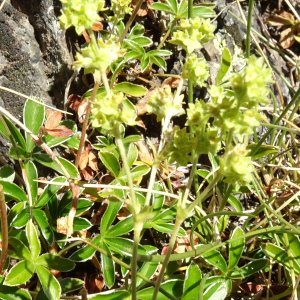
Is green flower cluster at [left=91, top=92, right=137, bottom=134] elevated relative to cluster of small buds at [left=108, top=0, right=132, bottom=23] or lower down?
lower down

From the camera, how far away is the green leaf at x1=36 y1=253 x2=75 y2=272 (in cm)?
125

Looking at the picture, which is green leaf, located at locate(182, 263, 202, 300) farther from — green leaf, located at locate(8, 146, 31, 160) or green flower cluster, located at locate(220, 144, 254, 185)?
green leaf, located at locate(8, 146, 31, 160)

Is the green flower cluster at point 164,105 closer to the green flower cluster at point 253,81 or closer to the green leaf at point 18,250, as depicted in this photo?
the green flower cluster at point 253,81

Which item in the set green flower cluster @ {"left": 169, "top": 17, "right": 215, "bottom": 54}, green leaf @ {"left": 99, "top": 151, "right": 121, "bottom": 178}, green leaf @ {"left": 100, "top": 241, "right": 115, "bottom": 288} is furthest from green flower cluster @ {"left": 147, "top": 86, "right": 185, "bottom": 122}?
green leaf @ {"left": 100, "top": 241, "right": 115, "bottom": 288}

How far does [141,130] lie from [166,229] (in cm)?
71

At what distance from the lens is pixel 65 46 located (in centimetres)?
175

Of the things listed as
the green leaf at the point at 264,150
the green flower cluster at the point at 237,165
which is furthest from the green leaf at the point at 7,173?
the green leaf at the point at 264,150

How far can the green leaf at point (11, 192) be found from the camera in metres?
1.31

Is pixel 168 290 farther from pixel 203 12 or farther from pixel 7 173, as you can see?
pixel 203 12

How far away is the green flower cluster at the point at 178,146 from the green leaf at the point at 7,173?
723mm

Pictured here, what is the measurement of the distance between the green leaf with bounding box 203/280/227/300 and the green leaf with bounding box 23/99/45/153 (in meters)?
0.93

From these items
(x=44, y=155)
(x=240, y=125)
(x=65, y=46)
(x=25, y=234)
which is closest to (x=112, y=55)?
(x=240, y=125)

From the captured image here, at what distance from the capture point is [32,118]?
4.77 feet

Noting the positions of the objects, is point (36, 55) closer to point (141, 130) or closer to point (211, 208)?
point (141, 130)
